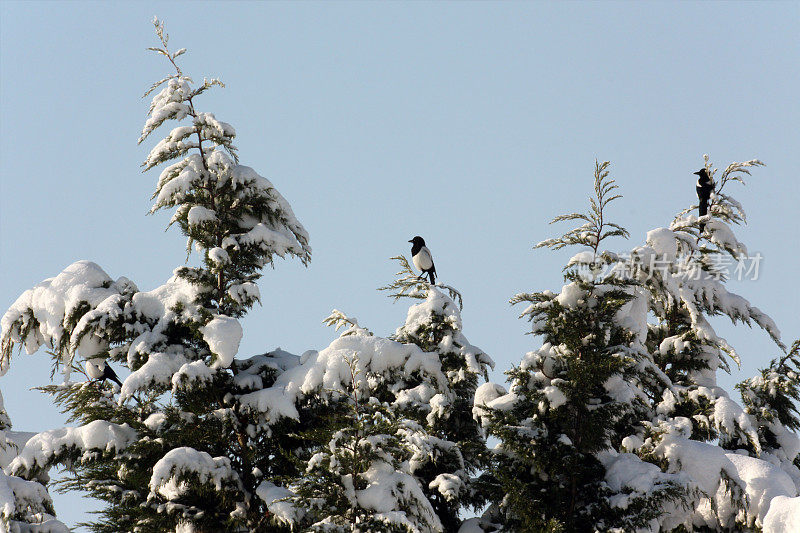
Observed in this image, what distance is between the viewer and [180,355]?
9391mm

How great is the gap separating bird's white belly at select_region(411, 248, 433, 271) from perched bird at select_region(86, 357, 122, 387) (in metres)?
5.02

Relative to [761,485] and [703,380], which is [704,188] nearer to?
[703,380]

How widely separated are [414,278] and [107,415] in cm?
435

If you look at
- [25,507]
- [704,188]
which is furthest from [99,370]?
[704,188]

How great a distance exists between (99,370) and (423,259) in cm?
524

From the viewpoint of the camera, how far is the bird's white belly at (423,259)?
1317 cm

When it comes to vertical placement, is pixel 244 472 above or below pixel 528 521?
above

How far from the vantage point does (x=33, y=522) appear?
908 centimetres

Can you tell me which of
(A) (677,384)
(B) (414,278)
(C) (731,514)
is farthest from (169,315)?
(A) (677,384)

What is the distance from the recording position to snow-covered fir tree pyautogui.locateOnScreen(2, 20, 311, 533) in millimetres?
8891

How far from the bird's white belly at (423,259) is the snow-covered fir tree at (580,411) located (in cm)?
362

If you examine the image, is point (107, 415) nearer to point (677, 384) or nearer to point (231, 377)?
point (231, 377)

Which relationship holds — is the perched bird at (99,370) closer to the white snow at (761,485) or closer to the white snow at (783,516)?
the white snow at (761,485)

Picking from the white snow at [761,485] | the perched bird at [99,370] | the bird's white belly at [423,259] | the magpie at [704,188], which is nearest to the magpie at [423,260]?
the bird's white belly at [423,259]
